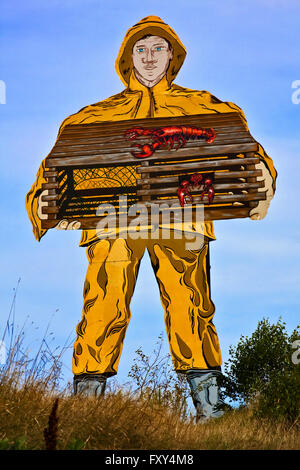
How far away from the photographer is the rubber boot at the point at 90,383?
8047mm

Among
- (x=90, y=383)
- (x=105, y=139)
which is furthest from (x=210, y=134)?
(x=90, y=383)

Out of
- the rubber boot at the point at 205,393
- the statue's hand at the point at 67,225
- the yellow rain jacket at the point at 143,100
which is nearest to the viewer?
the rubber boot at the point at 205,393

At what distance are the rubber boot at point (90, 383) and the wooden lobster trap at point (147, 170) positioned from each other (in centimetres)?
175

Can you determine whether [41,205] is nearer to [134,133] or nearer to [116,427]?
[134,133]

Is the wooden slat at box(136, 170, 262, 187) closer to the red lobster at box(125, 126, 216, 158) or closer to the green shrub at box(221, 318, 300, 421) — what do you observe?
the red lobster at box(125, 126, 216, 158)

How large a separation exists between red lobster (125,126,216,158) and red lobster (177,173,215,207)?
0.45 m

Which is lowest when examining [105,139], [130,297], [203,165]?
[130,297]

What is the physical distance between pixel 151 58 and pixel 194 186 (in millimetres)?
1872

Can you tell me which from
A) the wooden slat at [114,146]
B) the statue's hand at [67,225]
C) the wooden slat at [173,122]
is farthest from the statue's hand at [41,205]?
the wooden slat at [173,122]

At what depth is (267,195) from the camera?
8242 millimetres

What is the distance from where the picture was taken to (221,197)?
8.21m

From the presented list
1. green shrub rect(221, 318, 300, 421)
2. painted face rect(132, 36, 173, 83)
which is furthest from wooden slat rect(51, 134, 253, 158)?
green shrub rect(221, 318, 300, 421)

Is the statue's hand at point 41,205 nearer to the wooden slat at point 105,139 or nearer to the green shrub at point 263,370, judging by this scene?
the wooden slat at point 105,139

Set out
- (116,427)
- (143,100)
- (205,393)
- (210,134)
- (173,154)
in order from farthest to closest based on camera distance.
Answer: (143,100) < (210,134) < (173,154) < (205,393) < (116,427)
